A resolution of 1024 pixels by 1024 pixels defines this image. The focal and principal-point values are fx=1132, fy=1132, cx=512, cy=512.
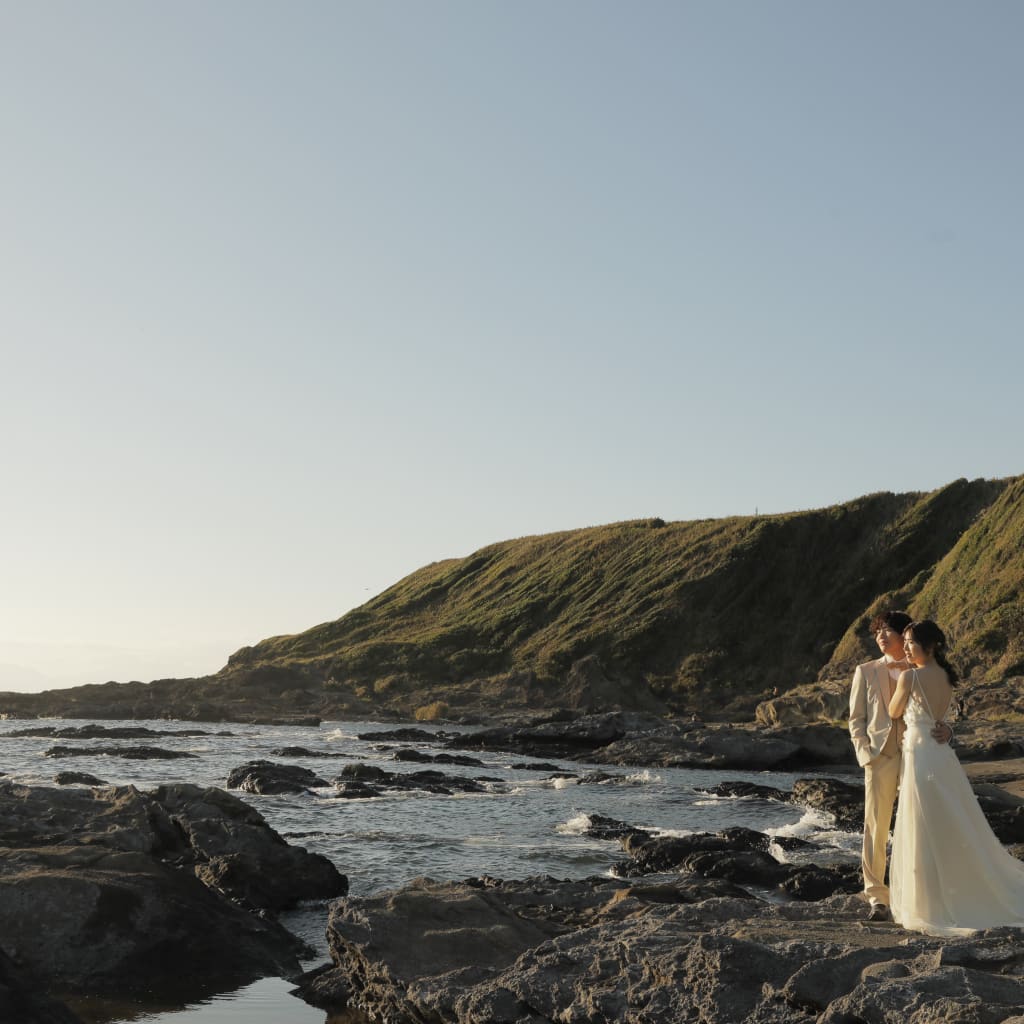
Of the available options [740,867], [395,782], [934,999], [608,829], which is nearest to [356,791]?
[395,782]

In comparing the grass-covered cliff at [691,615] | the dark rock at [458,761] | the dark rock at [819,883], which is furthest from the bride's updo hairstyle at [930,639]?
the grass-covered cliff at [691,615]

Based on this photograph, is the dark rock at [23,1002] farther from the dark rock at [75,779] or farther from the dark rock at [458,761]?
the dark rock at [458,761]

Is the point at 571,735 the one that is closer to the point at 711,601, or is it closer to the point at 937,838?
the point at 711,601

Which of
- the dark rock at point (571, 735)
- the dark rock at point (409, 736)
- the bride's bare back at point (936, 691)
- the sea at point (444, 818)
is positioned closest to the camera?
the bride's bare back at point (936, 691)

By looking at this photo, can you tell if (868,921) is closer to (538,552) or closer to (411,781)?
(411,781)

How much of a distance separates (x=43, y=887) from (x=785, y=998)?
7620 millimetres

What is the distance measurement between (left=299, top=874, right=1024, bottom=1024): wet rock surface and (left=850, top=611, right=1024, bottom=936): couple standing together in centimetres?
42

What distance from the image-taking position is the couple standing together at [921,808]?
9125 mm

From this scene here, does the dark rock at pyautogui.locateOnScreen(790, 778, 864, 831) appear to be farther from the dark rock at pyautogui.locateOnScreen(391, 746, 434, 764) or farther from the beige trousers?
the dark rock at pyautogui.locateOnScreen(391, 746, 434, 764)

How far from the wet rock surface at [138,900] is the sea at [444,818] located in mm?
457

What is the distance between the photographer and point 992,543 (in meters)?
65.4

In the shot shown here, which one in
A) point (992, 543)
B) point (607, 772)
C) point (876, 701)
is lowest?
point (607, 772)

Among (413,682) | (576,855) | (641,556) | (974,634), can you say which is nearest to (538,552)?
(641,556)

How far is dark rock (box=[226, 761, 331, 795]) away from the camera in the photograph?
30.2m
